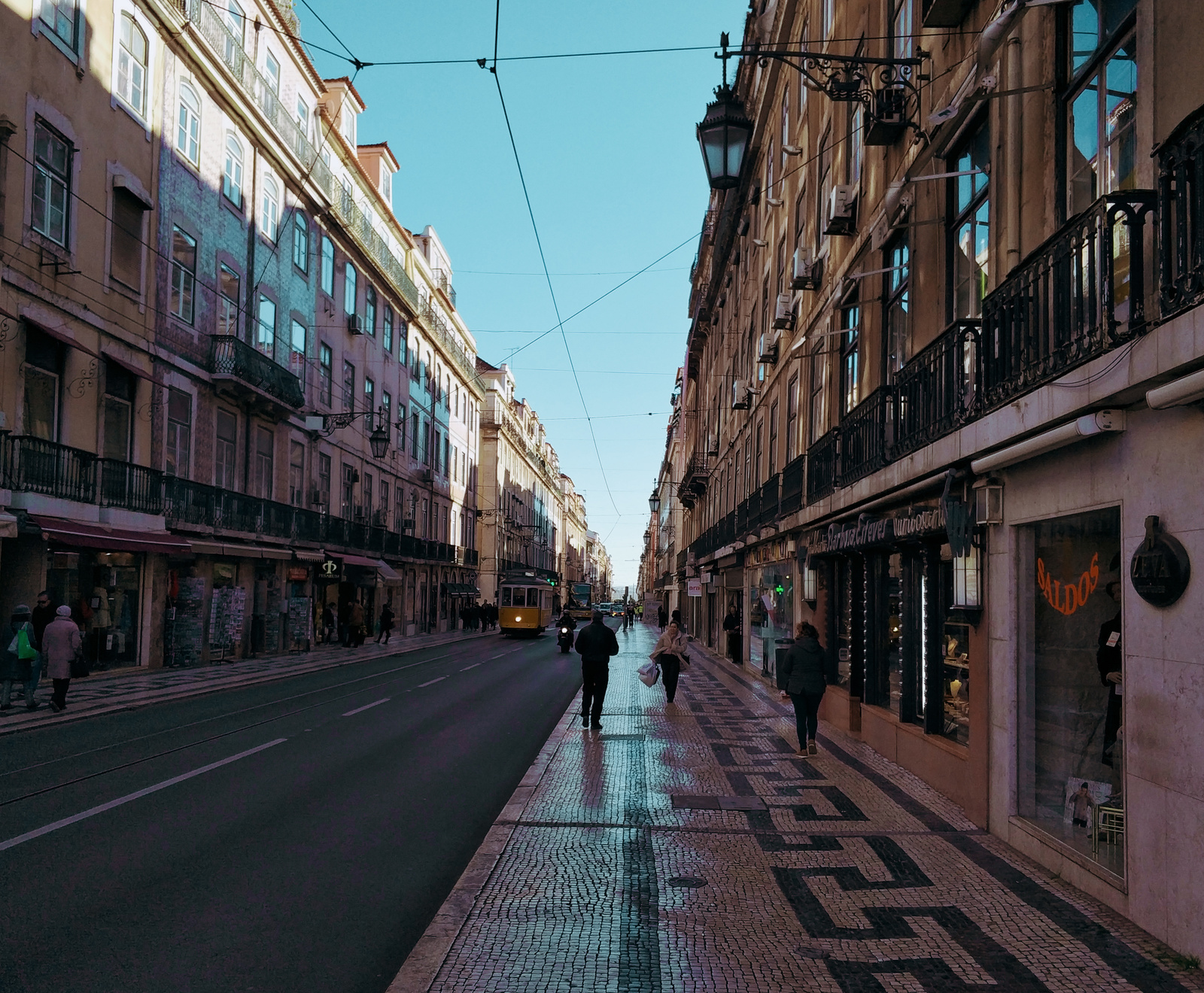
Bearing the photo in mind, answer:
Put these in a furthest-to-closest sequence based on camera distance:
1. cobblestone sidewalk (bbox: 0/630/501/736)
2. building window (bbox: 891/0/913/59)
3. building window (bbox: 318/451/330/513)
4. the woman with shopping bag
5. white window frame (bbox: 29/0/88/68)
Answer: building window (bbox: 318/451/330/513) → white window frame (bbox: 29/0/88/68) → the woman with shopping bag → cobblestone sidewalk (bbox: 0/630/501/736) → building window (bbox: 891/0/913/59)

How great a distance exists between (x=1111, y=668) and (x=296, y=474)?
30700 millimetres

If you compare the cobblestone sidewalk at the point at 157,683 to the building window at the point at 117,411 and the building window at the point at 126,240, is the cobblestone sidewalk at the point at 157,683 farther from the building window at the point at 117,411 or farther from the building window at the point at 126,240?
the building window at the point at 126,240

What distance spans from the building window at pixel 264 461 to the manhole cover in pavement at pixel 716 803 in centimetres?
2414

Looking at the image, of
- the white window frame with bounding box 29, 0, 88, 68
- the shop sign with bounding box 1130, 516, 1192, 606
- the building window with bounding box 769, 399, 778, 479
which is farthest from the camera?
the building window with bounding box 769, 399, 778, 479

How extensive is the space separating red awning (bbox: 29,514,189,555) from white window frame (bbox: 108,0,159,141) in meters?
9.36

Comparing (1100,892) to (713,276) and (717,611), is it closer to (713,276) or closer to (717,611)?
(717,611)

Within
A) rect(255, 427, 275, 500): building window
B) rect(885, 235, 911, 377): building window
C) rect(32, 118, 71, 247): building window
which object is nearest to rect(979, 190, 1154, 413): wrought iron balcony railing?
rect(885, 235, 911, 377): building window

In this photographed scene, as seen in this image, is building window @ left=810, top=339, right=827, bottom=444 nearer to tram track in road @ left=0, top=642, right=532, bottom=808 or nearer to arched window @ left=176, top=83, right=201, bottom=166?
tram track in road @ left=0, top=642, right=532, bottom=808

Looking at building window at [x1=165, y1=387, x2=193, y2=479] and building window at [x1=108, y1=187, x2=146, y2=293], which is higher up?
building window at [x1=108, y1=187, x2=146, y2=293]

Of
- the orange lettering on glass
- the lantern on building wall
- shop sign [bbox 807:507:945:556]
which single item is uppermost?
the lantern on building wall

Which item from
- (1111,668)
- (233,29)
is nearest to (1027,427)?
(1111,668)

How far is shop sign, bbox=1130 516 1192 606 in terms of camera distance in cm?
529

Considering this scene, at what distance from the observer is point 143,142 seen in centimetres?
2300

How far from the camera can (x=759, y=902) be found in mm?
6012
